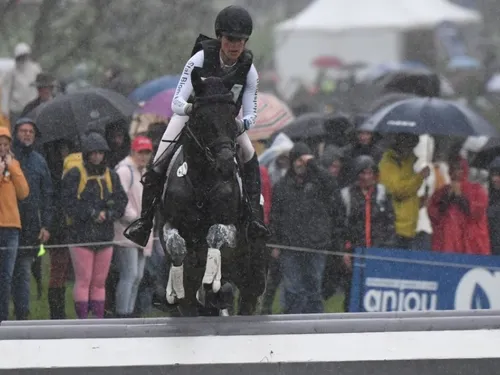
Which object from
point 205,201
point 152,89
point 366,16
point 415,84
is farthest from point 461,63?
point 205,201

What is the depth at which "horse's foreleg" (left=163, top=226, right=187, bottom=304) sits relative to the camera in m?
9.74

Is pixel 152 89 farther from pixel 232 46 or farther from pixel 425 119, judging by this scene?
pixel 232 46

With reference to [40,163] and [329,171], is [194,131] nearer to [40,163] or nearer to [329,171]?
[40,163]

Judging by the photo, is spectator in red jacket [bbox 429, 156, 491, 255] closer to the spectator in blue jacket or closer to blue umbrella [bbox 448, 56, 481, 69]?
the spectator in blue jacket

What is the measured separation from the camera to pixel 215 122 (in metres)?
9.57

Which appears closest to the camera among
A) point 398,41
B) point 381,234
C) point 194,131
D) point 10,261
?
point 194,131

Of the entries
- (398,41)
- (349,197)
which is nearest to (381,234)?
(349,197)

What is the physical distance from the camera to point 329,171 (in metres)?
14.5

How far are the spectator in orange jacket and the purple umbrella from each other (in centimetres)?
274

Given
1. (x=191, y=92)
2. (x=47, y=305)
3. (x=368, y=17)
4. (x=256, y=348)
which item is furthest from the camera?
(x=368, y=17)

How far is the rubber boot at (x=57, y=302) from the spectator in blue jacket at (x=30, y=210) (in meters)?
0.35

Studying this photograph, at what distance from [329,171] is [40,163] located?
299 cm

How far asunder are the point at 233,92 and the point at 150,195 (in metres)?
1.01

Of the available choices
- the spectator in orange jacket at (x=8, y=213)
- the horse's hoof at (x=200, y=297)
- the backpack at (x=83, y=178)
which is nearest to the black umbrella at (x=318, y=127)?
the backpack at (x=83, y=178)
